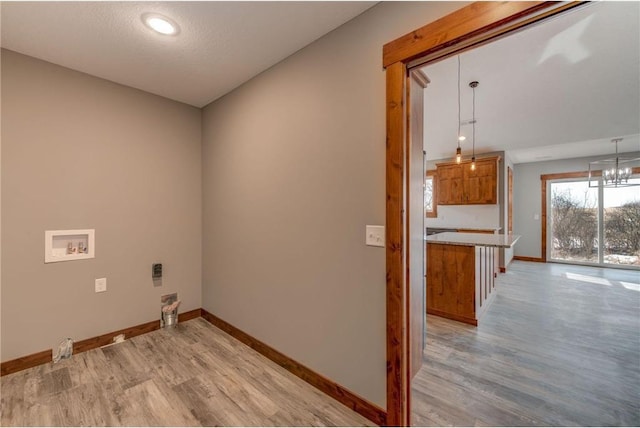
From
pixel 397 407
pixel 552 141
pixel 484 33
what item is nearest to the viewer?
pixel 484 33

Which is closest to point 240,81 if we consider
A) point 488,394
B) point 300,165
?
point 300,165

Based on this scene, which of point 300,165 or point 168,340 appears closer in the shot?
point 300,165

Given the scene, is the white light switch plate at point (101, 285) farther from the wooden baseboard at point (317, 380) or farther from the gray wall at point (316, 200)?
the wooden baseboard at point (317, 380)

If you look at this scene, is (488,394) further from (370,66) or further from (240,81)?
(240,81)

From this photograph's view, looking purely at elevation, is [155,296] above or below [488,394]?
above

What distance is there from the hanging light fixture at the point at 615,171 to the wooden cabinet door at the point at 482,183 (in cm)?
200

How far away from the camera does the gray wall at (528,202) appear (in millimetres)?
6988

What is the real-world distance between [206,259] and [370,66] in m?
2.68

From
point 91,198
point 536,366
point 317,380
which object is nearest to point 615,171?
point 536,366

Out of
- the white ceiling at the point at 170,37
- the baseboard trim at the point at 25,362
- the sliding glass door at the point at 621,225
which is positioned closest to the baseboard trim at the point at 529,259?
the sliding glass door at the point at 621,225

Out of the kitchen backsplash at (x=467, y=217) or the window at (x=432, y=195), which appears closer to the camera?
the kitchen backsplash at (x=467, y=217)

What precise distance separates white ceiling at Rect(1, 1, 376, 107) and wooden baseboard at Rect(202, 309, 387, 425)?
2.48 metres

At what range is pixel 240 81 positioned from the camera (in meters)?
2.60

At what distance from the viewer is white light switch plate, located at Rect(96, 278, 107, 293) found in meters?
2.50
